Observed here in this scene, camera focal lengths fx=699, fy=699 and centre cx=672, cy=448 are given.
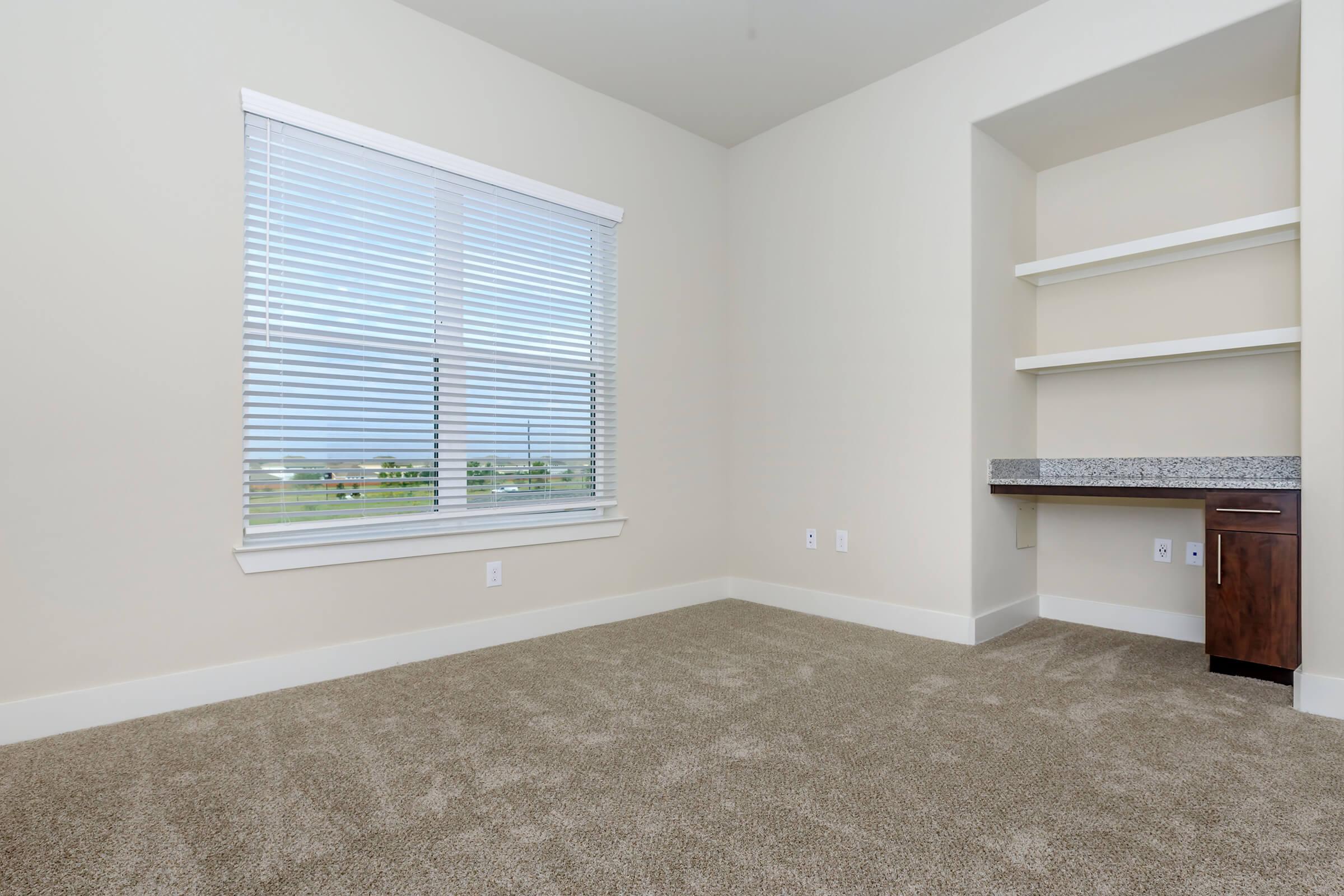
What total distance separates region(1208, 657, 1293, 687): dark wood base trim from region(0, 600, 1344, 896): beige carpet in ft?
0.25

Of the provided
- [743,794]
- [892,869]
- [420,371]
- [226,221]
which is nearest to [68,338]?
[226,221]

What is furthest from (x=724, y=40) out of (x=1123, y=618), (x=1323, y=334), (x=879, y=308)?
(x=1123, y=618)

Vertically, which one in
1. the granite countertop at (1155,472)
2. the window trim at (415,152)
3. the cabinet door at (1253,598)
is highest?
the window trim at (415,152)

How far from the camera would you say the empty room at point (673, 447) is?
5.60ft

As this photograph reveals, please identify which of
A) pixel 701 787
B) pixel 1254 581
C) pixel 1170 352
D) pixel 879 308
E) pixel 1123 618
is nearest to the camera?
pixel 701 787

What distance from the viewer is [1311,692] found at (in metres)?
2.30

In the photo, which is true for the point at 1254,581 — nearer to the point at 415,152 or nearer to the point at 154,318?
the point at 415,152

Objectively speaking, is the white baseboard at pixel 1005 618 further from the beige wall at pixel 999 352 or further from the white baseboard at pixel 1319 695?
the white baseboard at pixel 1319 695

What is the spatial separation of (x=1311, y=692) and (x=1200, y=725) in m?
0.45

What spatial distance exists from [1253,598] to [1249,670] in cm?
39

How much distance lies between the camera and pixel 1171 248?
299 centimetres

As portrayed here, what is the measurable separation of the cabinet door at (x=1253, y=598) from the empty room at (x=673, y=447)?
16 millimetres

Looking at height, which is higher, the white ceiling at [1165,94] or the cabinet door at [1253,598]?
the white ceiling at [1165,94]

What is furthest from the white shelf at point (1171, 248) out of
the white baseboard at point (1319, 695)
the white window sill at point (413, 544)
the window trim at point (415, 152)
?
the white window sill at point (413, 544)
